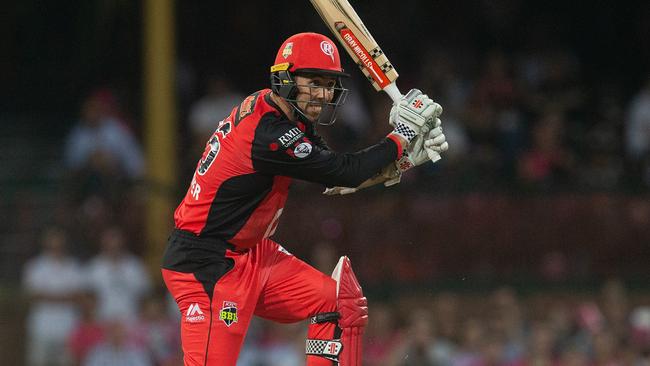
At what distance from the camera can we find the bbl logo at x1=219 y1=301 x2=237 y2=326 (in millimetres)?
6625

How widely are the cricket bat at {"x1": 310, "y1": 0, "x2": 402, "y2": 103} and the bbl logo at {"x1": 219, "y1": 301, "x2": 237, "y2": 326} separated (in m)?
1.48

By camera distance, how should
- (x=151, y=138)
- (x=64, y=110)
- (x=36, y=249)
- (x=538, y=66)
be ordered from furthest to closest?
(x=64, y=110) → (x=538, y=66) → (x=151, y=138) → (x=36, y=249)

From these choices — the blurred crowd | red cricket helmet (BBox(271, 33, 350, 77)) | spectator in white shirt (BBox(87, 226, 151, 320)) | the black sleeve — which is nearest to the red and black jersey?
the black sleeve

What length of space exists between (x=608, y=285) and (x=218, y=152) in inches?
242

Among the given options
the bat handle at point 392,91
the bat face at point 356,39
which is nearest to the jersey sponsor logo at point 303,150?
the bat handle at point 392,91

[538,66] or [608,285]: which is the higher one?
[538,66]

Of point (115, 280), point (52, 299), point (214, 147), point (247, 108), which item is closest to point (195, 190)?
point (214, 147)

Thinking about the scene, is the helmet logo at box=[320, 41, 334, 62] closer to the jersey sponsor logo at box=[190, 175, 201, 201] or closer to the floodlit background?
the jersey sponsor logo at box=[190, 175, 201, 201]

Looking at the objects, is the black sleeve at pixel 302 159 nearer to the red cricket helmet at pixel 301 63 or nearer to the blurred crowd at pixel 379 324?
the red cricket helmet at pixel 301 63

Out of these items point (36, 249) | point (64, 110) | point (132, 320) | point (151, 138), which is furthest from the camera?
point (64, 110)

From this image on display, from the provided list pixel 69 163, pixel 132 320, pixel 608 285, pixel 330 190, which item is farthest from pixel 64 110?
pixel 330 190

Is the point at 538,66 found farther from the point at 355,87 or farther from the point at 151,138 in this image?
the point at 151,138

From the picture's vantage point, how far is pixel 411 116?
6711mm

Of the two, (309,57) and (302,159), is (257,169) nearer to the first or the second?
(302,159)
